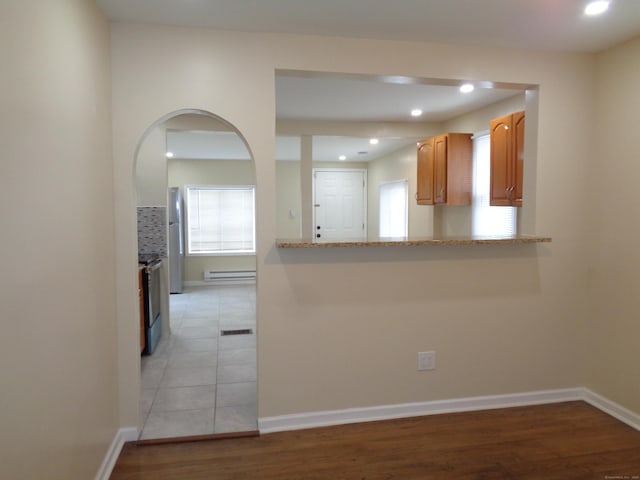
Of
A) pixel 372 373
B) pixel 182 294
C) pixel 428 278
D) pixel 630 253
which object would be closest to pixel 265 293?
pixel 372 373

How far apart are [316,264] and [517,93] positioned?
8.20ft

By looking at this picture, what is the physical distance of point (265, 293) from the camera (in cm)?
248

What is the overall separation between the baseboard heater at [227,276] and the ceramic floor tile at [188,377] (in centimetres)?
427

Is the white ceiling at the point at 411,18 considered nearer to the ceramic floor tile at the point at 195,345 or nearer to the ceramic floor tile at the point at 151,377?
the ceramic floor tile at the point at 151,377

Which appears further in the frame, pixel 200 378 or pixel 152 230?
pixel 152 230

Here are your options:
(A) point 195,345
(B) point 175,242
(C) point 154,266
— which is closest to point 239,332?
(A) point 195,345

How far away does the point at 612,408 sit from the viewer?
8.96 feet

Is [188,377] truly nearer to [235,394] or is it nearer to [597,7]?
[235,394]

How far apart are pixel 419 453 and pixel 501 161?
7.52 ft

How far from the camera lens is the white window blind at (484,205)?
12.5 feet

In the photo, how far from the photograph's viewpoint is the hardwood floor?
7.06ft

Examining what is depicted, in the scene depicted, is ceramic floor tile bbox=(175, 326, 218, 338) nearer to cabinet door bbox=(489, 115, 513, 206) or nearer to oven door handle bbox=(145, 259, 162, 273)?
oven door handle bbox=(145, 259, 162, 273)

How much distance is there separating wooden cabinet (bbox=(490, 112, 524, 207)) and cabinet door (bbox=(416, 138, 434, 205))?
1049 mm

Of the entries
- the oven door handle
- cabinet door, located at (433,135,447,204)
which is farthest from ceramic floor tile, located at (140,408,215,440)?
cabinet door, located at (433,135,447,204)
